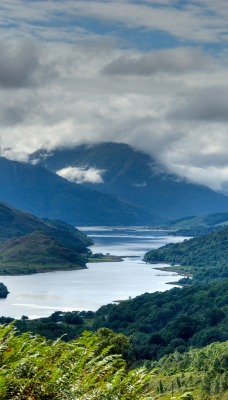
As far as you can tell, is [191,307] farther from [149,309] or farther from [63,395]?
[63,395]

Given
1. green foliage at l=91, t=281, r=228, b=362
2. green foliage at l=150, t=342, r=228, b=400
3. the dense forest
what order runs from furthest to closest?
the dense forest
green foliage at l=91, t=281, r=228, b=362
green foliage at l=150, t=342, r=228, b=400

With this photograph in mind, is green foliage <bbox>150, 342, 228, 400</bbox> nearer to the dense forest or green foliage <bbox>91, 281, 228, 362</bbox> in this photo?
green foliage <bbox>91, 281, 228, 362</bbox>

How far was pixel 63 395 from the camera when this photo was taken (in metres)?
19.2

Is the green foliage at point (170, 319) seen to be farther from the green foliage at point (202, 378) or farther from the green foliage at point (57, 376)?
the green foliage at point (57, 376)

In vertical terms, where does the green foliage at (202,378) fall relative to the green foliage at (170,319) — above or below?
below

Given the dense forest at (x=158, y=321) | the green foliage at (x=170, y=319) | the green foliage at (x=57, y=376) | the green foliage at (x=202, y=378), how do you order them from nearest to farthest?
the green foliage at (x=57, y=376), the green foliage at (x=202, y=378), the green foliage at (x=170, y=319), the dense forest at (x=158, y=321)

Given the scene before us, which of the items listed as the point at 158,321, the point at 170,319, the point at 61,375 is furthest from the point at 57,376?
the point at 170,319

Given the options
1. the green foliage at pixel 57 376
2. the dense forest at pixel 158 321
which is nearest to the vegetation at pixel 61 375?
the green foliage at pixel 57 376

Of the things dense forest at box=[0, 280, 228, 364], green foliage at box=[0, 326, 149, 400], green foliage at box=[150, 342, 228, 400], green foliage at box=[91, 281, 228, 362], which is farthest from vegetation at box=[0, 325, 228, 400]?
dense forest at box=[0, 280, 228, 364]

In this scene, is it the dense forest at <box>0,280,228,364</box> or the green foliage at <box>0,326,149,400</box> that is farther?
the dense forest at <box>0,280,228,364</box>

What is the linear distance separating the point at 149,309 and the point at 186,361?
88.1 m

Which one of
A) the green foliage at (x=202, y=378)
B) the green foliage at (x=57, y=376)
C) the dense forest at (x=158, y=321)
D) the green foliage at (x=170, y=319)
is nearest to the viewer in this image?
the green foliage at (x=57, y=376)

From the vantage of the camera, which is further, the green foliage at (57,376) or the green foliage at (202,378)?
the green foliage at (202,378)

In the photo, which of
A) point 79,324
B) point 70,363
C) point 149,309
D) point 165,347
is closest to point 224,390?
point 70,363
